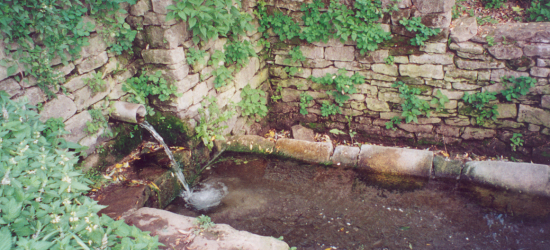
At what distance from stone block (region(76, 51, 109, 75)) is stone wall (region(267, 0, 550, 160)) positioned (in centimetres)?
242

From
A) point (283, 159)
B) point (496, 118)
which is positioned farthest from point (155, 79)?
point (496, 118)

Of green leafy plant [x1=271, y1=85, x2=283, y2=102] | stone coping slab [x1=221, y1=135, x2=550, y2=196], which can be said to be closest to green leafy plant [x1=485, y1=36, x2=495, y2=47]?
stone coping slab [x1=221, y1=135, x2=550, y2=196]

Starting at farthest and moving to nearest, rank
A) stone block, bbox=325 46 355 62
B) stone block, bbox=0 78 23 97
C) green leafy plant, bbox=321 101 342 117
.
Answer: green leafy plant, bbox=321 101 342 117 → stone block, bbox=325 46 355 62 → stone block, bbox=0 78 23 97

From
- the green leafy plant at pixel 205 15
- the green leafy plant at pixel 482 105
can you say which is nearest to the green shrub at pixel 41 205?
the green leafy plant at pixel 205 15

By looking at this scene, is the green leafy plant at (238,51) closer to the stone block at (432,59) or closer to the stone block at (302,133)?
the stone block at (302,133)

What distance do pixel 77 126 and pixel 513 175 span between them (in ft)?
14.6

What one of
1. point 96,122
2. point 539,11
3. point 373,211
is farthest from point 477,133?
point 96,122

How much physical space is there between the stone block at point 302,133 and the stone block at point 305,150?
1.09m

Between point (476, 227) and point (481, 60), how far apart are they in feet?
7.17

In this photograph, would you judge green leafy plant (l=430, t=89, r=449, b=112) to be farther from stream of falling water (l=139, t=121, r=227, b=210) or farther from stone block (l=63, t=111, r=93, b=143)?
stone block (l=63, t=111, r=93, b=143)

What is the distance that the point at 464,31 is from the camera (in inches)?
161

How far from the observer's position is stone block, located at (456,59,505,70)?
4.10 meters

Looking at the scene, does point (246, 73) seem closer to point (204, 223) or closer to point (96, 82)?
point (96, 82)

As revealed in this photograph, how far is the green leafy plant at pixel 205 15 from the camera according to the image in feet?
10.4
